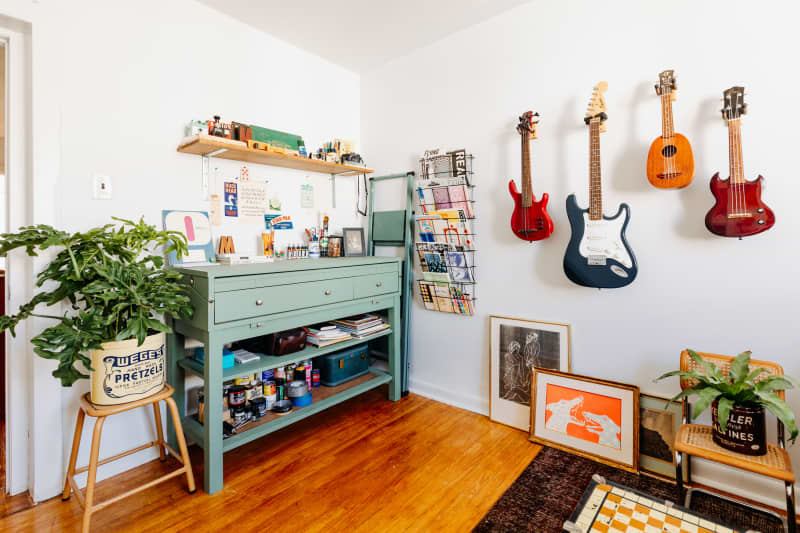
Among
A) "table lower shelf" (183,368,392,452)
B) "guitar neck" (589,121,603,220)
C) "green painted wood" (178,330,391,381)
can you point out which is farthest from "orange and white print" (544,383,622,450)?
"green painted wood" (178,330,391,381)

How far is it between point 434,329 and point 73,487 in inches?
80.3

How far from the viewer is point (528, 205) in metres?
2.26

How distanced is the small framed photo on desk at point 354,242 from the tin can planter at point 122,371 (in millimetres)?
1444

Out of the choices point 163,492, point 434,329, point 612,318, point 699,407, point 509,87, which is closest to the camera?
point 699,407

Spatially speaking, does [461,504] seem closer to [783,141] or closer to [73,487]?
[73,487]

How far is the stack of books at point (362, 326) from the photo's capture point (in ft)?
8.27

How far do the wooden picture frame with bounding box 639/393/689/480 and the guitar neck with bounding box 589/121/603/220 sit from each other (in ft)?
3.11

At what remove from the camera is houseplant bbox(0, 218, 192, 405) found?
57.4 inches

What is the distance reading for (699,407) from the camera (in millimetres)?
1447

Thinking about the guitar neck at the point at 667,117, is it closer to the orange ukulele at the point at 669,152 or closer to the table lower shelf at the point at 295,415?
the orange ukulele at the point at 669,152

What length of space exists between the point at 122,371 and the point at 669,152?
248cm

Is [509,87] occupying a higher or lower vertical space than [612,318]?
higher

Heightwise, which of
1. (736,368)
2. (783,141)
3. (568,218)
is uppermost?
(783,141)

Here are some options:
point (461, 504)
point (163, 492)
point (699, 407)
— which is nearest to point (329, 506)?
point (461, 504)
